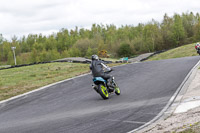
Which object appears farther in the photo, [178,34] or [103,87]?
[178,34]

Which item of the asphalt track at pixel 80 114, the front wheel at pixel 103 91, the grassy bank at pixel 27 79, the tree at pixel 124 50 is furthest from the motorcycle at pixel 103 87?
the tree at pixel 124 50

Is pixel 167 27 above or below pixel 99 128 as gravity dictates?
above

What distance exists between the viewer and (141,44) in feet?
332

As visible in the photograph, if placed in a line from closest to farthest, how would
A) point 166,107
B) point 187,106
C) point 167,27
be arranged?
point 187,106, point 166,107, point 167,27

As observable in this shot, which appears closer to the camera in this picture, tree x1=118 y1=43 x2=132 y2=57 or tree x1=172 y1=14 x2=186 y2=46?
tree x1=118 y1=43 x2=132 y2=57

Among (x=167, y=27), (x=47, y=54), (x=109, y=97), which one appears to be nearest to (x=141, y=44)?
(x=167, y=27)

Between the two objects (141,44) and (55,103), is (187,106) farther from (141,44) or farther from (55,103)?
(141,44)

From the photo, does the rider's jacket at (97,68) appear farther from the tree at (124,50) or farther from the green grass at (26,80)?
the tree at (124,50)

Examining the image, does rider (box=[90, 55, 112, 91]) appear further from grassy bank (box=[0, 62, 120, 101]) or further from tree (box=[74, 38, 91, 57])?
tree (box=[74, 38, 91, 57])

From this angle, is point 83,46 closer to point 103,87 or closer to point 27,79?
point 27,79

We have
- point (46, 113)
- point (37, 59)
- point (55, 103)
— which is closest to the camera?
point (46, 113)

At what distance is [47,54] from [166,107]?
107805 mm

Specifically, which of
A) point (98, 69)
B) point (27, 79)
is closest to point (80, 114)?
point (98, 69)

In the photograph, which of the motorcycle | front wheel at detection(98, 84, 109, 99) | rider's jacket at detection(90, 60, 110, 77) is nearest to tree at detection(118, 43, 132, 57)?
the motorcycle
